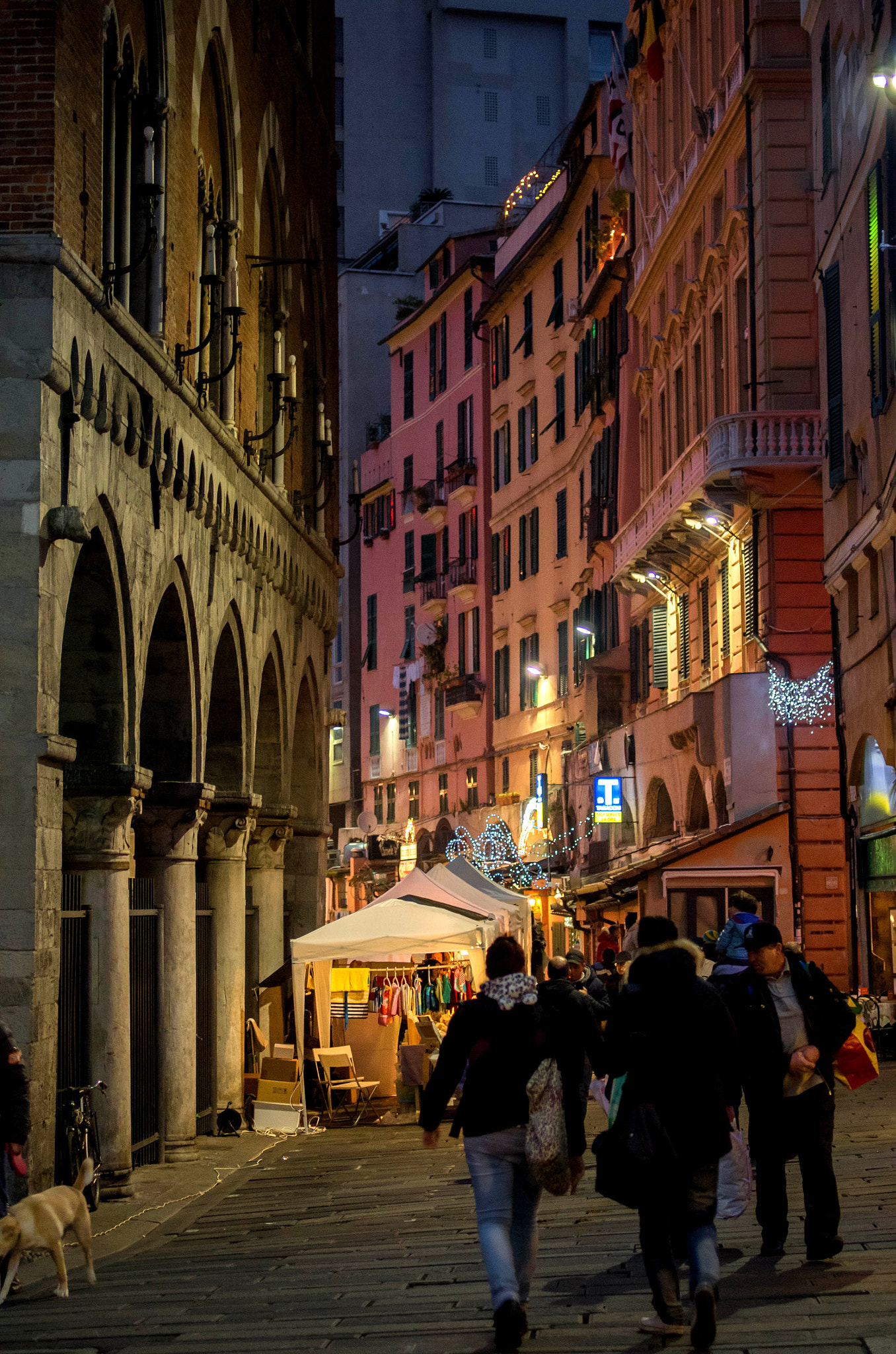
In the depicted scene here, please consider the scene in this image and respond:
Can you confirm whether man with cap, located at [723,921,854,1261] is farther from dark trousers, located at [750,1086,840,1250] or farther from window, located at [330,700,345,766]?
window, located at [330,700,345,766]

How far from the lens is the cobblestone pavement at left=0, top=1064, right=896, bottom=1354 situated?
758 cm

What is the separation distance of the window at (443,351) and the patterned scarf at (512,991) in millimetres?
53604

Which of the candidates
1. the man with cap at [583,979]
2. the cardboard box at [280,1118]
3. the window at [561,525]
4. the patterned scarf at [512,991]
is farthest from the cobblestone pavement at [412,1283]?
the window at [561,525]

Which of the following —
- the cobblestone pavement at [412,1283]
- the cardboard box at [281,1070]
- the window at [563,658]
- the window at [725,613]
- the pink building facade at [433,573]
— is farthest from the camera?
the pink building facade at [433,573]

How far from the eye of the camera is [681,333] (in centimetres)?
3484

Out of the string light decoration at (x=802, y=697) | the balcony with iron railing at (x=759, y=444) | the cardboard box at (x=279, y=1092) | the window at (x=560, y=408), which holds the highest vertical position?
the window at (x=560, y=408)

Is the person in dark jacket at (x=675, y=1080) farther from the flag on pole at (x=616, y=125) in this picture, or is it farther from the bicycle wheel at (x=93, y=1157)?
the flag on pole at (x=616, y=125)

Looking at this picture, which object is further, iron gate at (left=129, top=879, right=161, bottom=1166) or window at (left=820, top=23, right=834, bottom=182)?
window at (left=820, top=23, right=834, bottom=182)

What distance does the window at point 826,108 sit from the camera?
25484 millimetres

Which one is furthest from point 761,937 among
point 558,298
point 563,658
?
point 558,298

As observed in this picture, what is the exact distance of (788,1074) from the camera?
8.93 metres

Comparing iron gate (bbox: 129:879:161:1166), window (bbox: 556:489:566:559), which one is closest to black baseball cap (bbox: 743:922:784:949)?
iron gate (bbox: 129:879:161:1166)

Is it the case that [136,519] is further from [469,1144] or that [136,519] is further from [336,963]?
[336,963]

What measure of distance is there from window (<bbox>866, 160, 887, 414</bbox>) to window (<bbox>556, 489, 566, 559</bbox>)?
86.9 feet
